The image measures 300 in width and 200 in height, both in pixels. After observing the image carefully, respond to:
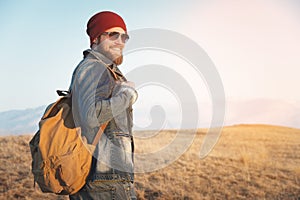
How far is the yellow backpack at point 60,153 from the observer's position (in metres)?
2.13

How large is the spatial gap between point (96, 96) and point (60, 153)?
0.45 metres

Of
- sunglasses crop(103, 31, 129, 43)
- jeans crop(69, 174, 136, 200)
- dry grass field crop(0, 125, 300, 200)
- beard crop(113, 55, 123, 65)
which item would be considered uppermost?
sunglasses crop(103, 31, 129, 43)

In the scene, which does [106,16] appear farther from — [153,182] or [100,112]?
[153,182]

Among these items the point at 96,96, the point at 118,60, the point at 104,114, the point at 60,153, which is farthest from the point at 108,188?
the point at 118,60

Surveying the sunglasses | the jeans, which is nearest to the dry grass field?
the jeans

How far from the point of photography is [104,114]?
7.22ft

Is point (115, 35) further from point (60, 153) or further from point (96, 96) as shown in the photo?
point (60, 153)

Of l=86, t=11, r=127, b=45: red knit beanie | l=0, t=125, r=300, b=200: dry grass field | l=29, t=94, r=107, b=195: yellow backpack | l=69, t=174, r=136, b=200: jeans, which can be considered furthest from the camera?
l=0, t=125, r=300, b=200: dry grass field

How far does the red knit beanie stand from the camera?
100 inches

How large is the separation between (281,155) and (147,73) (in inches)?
445

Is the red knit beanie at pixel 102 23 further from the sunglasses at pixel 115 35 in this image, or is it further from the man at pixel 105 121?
the man at pixel 105 121

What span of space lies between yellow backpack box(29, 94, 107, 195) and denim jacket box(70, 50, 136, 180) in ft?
0.22

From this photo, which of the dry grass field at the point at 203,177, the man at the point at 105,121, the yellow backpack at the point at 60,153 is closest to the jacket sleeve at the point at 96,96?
the man at the point at 105,121

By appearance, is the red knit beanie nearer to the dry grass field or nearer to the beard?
the beard
